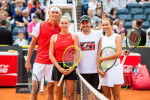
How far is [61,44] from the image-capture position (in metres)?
4.93

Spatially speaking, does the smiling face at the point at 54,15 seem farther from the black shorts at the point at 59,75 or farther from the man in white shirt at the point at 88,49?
the black shorts at the point at 59,75

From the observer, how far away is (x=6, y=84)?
884 centimetres

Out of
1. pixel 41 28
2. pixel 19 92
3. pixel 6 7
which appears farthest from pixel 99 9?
pixel 41 28

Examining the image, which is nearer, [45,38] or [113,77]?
[113,77]

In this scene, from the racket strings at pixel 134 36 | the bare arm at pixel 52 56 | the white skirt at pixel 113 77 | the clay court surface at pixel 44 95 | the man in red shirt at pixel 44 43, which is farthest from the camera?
the clay court surface at pixel 44 95

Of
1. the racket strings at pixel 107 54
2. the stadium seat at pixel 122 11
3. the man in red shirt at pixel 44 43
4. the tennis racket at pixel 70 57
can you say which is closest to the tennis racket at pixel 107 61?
the racket strings at pixel 107 54

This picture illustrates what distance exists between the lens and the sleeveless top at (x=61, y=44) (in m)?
4.92

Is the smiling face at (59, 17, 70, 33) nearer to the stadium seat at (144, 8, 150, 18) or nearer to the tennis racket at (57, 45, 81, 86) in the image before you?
the tennis racket at (57, 45, 81, 86)

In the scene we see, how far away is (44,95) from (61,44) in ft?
10.5

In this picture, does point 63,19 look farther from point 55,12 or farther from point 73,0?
point 73,0

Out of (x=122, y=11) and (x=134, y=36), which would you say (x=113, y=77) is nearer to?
(x=134, y=36)

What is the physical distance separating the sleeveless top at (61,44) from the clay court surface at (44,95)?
2720mm

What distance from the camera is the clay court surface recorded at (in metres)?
7.57

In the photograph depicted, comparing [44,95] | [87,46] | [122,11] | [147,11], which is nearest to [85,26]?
[87,46]
